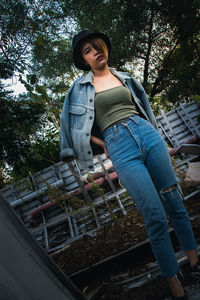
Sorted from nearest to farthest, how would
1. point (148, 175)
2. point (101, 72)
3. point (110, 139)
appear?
point (148, 175), point (110, 139), point (101, 72)

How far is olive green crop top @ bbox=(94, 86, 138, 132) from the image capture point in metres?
1.63

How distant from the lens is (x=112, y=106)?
165 cm

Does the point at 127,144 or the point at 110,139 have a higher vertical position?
the point at 110,139

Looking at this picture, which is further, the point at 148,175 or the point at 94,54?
the point at 94,54

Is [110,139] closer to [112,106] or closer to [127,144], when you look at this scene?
[127,144]

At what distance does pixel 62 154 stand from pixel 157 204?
0.89 metres

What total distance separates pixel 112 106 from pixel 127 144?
0.36 m

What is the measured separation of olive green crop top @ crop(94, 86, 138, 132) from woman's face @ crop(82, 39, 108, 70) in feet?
0.96

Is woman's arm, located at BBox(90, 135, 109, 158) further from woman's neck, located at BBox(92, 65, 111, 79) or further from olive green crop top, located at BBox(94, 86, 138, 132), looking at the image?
woman's neck, located at BBox(92, 65, 111, 79)

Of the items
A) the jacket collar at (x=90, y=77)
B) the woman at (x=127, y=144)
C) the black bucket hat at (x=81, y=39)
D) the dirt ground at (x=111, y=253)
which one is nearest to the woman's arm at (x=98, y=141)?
the woman at (x=127, y=144)

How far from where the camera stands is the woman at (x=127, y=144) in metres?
1.39

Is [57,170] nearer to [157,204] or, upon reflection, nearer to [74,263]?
[74,263]

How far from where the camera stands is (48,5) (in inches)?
303

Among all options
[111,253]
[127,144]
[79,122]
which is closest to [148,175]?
[127,144]
